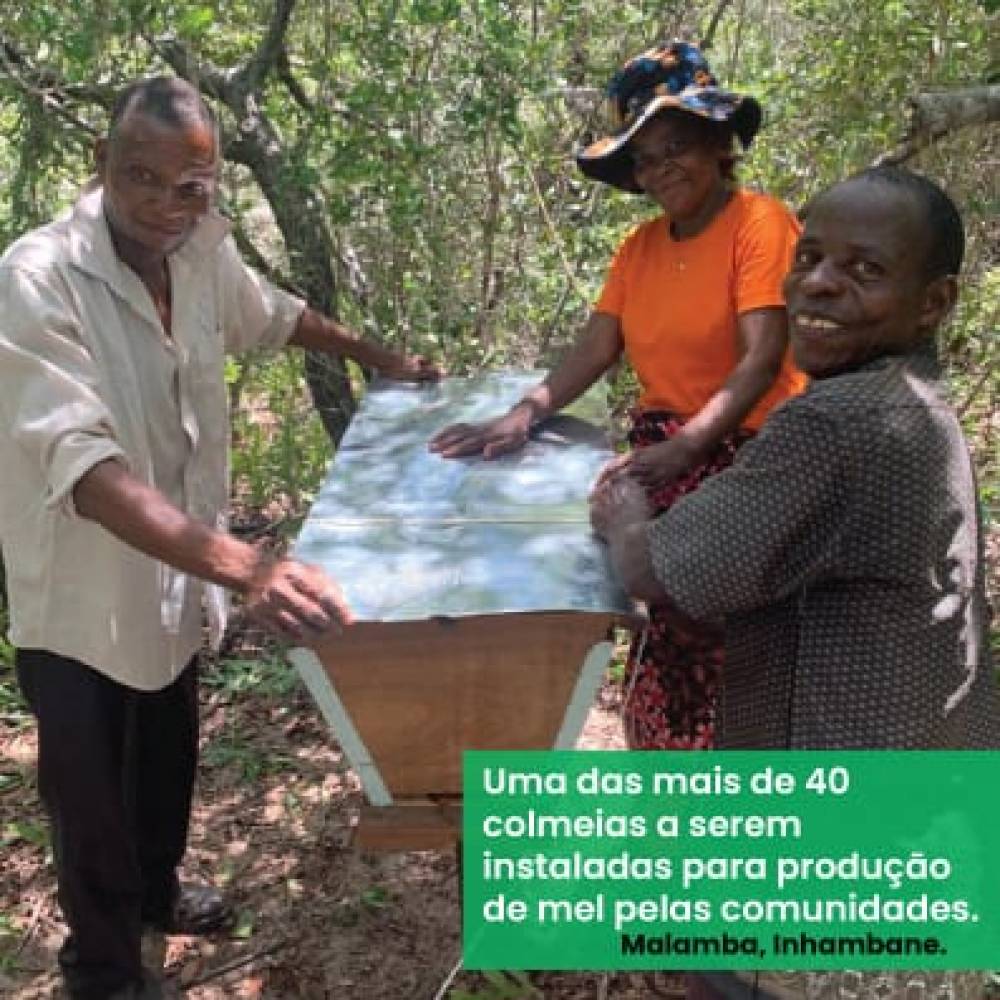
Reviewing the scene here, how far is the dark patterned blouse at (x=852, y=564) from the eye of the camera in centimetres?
132

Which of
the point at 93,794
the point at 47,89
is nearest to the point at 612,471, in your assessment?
the point at 93,794

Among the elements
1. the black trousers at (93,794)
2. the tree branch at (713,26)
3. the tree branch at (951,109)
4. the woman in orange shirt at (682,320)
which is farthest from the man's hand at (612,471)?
the tree branch at (713,26)

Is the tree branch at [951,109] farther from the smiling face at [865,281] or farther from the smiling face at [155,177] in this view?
the smiling face at [155,177]

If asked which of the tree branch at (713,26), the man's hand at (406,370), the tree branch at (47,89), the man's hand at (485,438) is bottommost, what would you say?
the man's hand at (485,438)

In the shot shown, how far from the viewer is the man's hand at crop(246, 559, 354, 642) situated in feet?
5.15

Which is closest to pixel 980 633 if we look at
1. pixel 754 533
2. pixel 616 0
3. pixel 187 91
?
pixel 754 533

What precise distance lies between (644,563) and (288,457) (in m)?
2.76

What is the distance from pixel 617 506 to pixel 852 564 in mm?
478

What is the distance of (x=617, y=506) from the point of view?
1763 millimetres

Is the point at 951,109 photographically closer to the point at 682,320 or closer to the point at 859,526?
the point at 682,320

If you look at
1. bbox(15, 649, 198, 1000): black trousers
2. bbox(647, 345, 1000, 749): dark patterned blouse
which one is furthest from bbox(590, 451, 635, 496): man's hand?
bbox(15, 649, 198, 1000): black trousers

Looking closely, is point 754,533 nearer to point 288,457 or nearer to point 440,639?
point 440,639

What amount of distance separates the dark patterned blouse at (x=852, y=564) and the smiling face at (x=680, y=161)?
840 mm

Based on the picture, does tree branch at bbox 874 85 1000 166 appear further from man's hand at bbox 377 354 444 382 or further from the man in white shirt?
the man in white shirt
